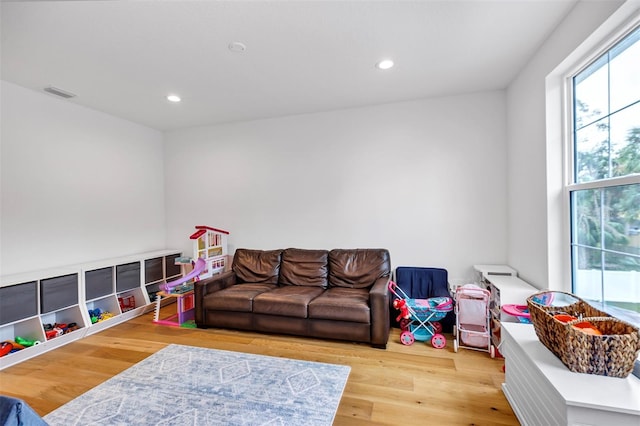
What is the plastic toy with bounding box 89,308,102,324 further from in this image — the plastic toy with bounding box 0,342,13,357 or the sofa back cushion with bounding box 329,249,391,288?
the sofa back cushion with bounding box 329,249,391,288

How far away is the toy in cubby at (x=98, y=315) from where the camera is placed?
A: 340 centimetres

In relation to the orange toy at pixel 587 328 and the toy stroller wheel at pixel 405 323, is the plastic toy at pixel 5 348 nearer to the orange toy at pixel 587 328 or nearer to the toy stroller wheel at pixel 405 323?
the toy stroller wheel at pixel 405 323

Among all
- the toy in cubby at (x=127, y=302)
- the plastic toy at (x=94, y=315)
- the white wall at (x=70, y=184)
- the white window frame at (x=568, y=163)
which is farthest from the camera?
the toy in cubby at (x=127, y=302)

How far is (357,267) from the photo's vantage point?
3.61m

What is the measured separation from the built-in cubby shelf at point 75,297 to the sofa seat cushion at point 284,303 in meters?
1.95

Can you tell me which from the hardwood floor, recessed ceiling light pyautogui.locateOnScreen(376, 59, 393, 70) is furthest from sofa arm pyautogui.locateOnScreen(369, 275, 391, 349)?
recessed ceiling light pyautogui.locateOnScreen(376, 59, 393, 70)

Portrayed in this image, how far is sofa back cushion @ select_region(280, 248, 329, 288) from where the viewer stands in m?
3.71

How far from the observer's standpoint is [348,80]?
3039 mm

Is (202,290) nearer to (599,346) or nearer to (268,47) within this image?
(268,47)

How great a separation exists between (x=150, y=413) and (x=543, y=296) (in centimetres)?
299

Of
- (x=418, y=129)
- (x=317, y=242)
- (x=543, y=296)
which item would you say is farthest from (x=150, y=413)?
(x=418, y=129)

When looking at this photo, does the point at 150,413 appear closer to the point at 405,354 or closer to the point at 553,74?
the point at 405,354

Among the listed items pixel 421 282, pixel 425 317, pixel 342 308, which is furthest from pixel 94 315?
pixel 421 282

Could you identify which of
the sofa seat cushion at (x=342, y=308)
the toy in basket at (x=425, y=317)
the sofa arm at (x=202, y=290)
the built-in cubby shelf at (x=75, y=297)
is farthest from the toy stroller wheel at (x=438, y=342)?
the built-in cubby shelf at (x=75, y=297)
